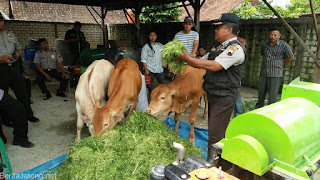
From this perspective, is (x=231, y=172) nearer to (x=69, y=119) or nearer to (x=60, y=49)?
(x=69, y=119)

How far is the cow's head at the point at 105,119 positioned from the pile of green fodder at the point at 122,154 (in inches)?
4.3

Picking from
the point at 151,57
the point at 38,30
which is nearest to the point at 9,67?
the point at 151,57

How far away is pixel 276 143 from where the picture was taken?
56.5 inches

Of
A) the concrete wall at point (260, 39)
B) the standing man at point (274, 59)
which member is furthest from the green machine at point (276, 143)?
the concrete wall at point (260, 39)

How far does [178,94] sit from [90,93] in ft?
4.76

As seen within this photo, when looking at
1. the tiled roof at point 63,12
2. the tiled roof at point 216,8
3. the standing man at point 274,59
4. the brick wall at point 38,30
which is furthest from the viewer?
the tiled roof at point 216,8

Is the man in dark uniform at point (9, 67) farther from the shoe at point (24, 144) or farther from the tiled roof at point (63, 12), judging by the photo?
Answer: the tiled roof at point (63, 12)

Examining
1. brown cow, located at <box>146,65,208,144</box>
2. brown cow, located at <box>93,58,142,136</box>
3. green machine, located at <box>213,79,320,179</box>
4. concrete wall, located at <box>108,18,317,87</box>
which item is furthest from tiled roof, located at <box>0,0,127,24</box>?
green machine, located at <box>213,79,320,179</box>

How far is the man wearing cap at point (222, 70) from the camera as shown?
7.92 ft

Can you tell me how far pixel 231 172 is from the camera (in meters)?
1.68

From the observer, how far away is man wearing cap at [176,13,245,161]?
2.42 m

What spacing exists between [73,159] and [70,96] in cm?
517

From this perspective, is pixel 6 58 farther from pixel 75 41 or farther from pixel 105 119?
pixel 75 41

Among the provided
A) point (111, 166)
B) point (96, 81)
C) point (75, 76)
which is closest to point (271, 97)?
point (96, 81)
